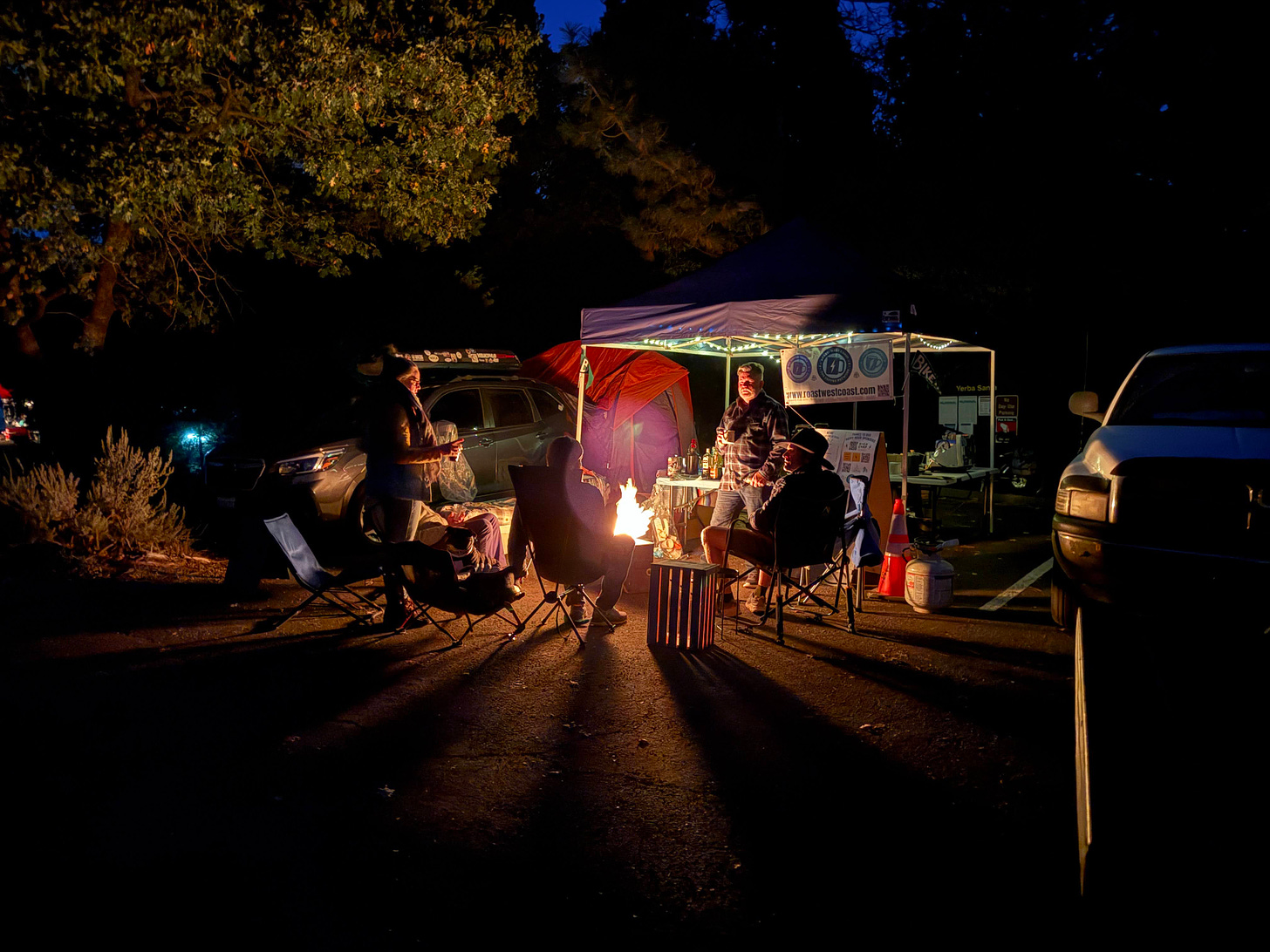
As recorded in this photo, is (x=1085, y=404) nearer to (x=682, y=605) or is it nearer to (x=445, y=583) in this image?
(x=682, y=605)

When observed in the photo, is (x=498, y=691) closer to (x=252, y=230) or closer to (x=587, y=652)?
(x=587, y=652)

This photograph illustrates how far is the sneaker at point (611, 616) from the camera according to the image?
20.9 feet

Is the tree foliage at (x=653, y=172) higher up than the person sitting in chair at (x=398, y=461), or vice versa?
the tree foliage at (x=653, y=172)

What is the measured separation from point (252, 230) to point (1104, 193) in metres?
11.9

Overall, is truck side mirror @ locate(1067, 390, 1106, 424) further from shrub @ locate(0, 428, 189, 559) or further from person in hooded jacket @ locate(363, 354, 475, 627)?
shrub @ locate(0, 428, 189, 559)

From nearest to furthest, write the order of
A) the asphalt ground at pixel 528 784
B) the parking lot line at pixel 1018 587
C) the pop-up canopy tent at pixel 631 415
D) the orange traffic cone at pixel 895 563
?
1. the asphalt ground at pixel 528 784
2. the parking lot line at pixel 1018 587
3. the orange traffic cone at pixel 895 563
4. the pop-up canopy tent at pixel 631 415

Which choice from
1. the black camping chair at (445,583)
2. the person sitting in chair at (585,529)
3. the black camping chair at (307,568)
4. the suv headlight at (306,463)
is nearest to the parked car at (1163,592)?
the person sitting in chair at (585,529)

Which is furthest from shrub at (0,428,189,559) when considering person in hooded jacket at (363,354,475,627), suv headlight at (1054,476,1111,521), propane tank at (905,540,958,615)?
suv headlight at (1054,476,1111,521)

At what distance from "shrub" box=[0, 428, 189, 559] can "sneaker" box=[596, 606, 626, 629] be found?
4459 mm

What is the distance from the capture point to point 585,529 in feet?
19.1

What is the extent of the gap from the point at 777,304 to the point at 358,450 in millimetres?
4044

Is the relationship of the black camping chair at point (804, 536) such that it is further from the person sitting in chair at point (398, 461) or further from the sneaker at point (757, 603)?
the person sitting in chair at point (398, 461)

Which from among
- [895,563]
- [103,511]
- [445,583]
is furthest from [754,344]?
[103,511]

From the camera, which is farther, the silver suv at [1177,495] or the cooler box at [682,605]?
the cooler box at [682,605]
